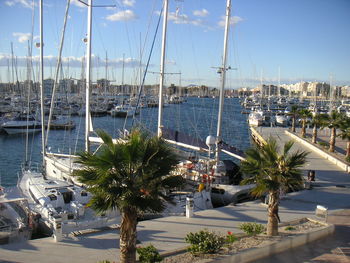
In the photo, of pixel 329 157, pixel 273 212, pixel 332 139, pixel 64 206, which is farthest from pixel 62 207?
pixel 332 139

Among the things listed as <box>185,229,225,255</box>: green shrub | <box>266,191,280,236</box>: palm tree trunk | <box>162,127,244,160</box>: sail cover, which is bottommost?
<box>185,229,225,255</box>: green shrub

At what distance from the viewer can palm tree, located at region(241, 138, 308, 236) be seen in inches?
439

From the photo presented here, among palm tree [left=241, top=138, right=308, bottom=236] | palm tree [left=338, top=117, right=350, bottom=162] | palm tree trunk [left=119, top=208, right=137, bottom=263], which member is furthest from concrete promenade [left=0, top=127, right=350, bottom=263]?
palm tree [left=338, top=117, right=350, bottom=162]

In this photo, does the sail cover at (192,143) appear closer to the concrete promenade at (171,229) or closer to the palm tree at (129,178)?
the concrete promenade at (171,229)

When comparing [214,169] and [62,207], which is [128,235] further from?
[214,169]

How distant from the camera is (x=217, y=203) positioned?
19.1m

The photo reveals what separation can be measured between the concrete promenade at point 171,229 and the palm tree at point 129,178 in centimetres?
272

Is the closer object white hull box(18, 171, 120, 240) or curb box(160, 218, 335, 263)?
curb box(160, 218, 335, 263)

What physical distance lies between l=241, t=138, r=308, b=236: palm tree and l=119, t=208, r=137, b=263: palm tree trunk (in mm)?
4374

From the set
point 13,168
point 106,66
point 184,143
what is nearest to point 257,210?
point 184,143

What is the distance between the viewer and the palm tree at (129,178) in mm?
8164

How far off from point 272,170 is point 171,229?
4.29 m

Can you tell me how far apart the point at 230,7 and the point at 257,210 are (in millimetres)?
12584

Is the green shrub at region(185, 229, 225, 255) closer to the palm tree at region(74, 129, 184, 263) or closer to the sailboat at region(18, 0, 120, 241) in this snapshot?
the palm tree at region(74, 129, 184, 263)
